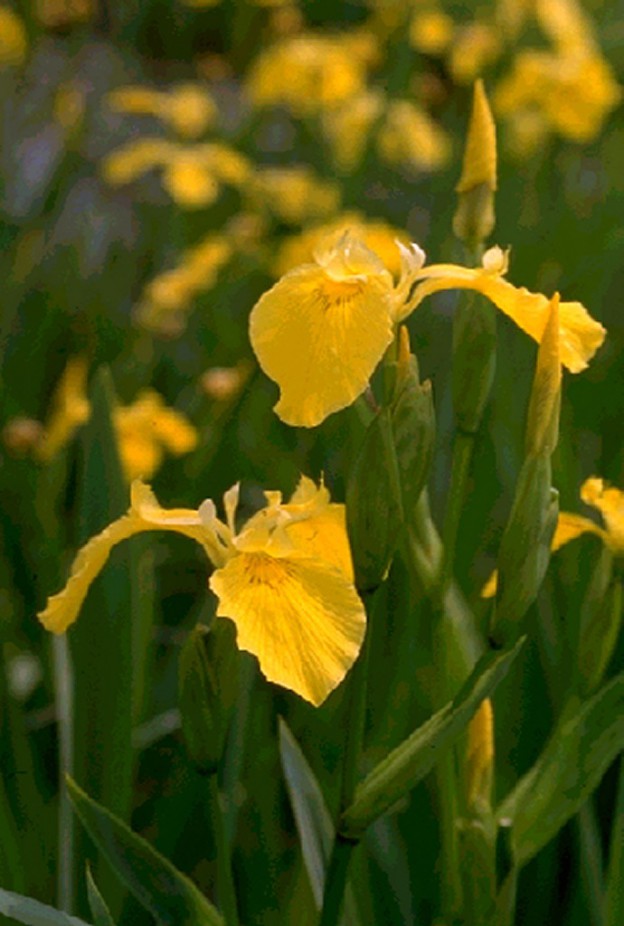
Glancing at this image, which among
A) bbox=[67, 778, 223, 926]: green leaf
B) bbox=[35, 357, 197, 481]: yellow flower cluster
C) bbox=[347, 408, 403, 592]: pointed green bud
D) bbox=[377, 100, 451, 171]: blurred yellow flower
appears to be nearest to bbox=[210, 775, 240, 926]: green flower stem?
bbox=[67, 778, 223, 926]: green leaf

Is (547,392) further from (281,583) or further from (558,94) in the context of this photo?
(558,94)

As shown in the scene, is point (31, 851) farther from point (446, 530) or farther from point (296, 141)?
point (296, 141)

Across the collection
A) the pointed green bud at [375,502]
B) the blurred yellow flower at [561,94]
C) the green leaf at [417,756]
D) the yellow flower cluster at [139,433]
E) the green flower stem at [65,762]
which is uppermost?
the pointed green bud at [375,502]

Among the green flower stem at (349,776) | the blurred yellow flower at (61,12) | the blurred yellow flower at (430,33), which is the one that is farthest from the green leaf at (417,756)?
the blurred yellow flower at (61,12)

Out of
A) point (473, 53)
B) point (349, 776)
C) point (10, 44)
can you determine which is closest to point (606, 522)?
point (349, 776)

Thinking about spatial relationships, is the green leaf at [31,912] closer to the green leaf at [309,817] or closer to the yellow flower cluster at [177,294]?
the green leaf at [309,817]

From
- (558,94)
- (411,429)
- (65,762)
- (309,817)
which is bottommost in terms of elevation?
(558,94)
